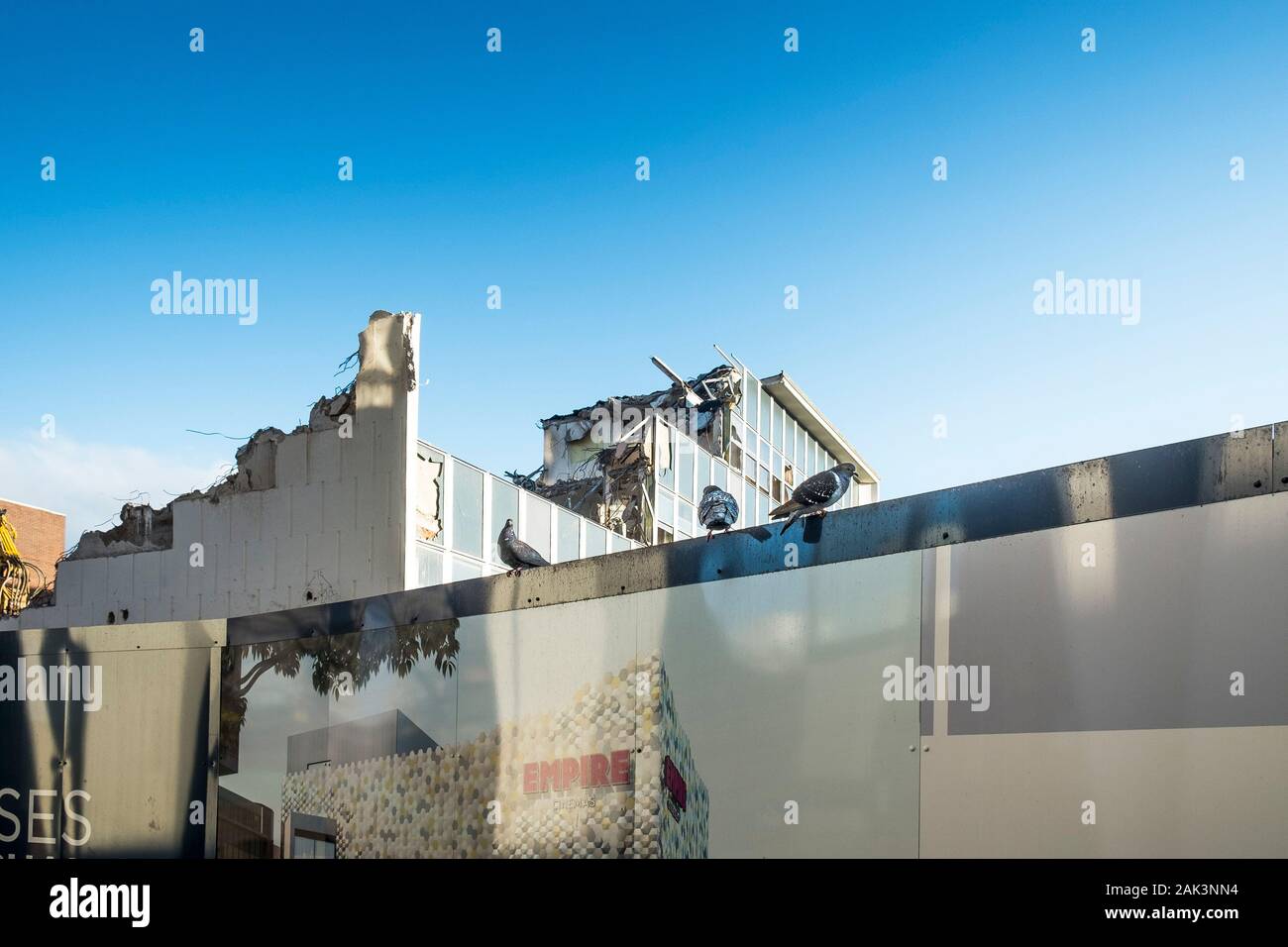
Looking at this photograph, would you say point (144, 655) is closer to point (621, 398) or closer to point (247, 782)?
point (247, 782)

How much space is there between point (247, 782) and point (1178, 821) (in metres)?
7.88

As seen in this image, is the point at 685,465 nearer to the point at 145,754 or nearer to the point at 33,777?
the point at 145,754

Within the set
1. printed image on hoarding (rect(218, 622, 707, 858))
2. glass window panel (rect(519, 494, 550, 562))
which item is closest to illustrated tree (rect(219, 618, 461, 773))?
printed image on hoarding (rect(218, 622, 707, 858))

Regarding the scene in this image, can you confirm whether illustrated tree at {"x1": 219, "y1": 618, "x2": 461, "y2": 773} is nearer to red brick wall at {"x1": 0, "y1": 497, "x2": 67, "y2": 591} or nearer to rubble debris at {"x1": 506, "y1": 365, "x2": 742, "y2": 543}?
rubble debris at {"x1": 506, "y1": 365, "x2": 742, "y2": 543}

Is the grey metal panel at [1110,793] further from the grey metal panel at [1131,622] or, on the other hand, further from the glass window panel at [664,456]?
the glass window panel at [664,456]

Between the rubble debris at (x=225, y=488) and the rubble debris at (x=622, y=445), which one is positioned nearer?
the rubble debris at (x=225, y=488)

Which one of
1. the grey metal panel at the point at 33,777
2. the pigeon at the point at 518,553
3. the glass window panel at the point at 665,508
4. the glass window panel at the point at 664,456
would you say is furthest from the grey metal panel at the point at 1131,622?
the glass window panel at the point at 664,456

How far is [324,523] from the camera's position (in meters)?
18.0

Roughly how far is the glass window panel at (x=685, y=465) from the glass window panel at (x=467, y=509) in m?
8.72

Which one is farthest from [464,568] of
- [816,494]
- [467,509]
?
[816,494]

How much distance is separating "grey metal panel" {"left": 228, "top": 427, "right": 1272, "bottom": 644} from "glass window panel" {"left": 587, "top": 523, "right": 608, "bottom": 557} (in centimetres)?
1221

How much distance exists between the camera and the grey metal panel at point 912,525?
573 cm

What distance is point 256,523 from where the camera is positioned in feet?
60.7
